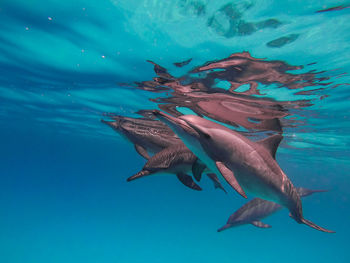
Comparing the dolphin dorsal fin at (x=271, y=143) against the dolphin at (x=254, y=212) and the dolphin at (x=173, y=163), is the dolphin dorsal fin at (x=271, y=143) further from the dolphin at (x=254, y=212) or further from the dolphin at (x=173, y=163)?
the dolphin at (x=254, y=212)

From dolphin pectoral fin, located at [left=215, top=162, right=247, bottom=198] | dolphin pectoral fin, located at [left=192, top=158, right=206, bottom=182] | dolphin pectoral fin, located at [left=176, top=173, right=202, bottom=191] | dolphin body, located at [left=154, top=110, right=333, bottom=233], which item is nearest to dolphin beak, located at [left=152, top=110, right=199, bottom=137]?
dolphin body, located at [left=154, top=110, right=333, bottom=233]

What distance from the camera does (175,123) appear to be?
3.68 meters

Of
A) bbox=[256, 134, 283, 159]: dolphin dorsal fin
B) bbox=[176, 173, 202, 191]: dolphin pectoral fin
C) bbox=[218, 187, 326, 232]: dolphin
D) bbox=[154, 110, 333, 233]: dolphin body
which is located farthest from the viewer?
bbox=[218, 187, 326, 232]: dolphin

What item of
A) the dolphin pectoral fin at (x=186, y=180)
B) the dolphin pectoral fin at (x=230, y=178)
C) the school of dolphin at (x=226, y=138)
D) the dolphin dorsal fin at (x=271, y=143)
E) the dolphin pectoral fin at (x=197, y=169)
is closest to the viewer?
the dolphin pectoral fin at (x=230, y=178)

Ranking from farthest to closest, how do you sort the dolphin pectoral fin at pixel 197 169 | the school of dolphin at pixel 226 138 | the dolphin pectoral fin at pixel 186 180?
1. the dolphin pectoral fin at pixel 186 180
2. the dolphin pectoral fin at pixel 197 169
3. the school of dolphin at pixel 226 138

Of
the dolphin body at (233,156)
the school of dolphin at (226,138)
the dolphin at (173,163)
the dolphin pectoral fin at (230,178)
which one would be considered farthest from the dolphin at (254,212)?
the dolphin pectoral fin at (230,178)

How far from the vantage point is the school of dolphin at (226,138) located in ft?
13.3

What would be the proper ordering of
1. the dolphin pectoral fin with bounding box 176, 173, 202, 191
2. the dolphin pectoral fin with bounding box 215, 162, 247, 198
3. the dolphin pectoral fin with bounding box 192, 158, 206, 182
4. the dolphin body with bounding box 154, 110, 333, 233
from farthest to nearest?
the dolphin pectoral fin with bounding box 176, 173, 202, 191 → the dolphin pectoral fin with bounding box 192, 158, 206, 182 → the dolphin body with bounding box 154, 110, 333, 233 → the dolphin pectoral fin with bounding box 215, 162, 247, 198

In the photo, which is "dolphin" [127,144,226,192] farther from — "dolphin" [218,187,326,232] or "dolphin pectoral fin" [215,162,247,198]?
"dolphin" [218,187,326,232]

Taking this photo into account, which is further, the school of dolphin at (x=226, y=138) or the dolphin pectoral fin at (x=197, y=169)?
the dolphin pectoral fin at (x=197, y=169)

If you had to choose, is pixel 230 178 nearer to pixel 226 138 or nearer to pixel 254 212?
pixel 226 138

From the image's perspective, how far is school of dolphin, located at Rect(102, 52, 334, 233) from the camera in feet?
13.3

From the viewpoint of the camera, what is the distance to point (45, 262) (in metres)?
51.2

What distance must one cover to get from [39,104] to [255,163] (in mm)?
20954
